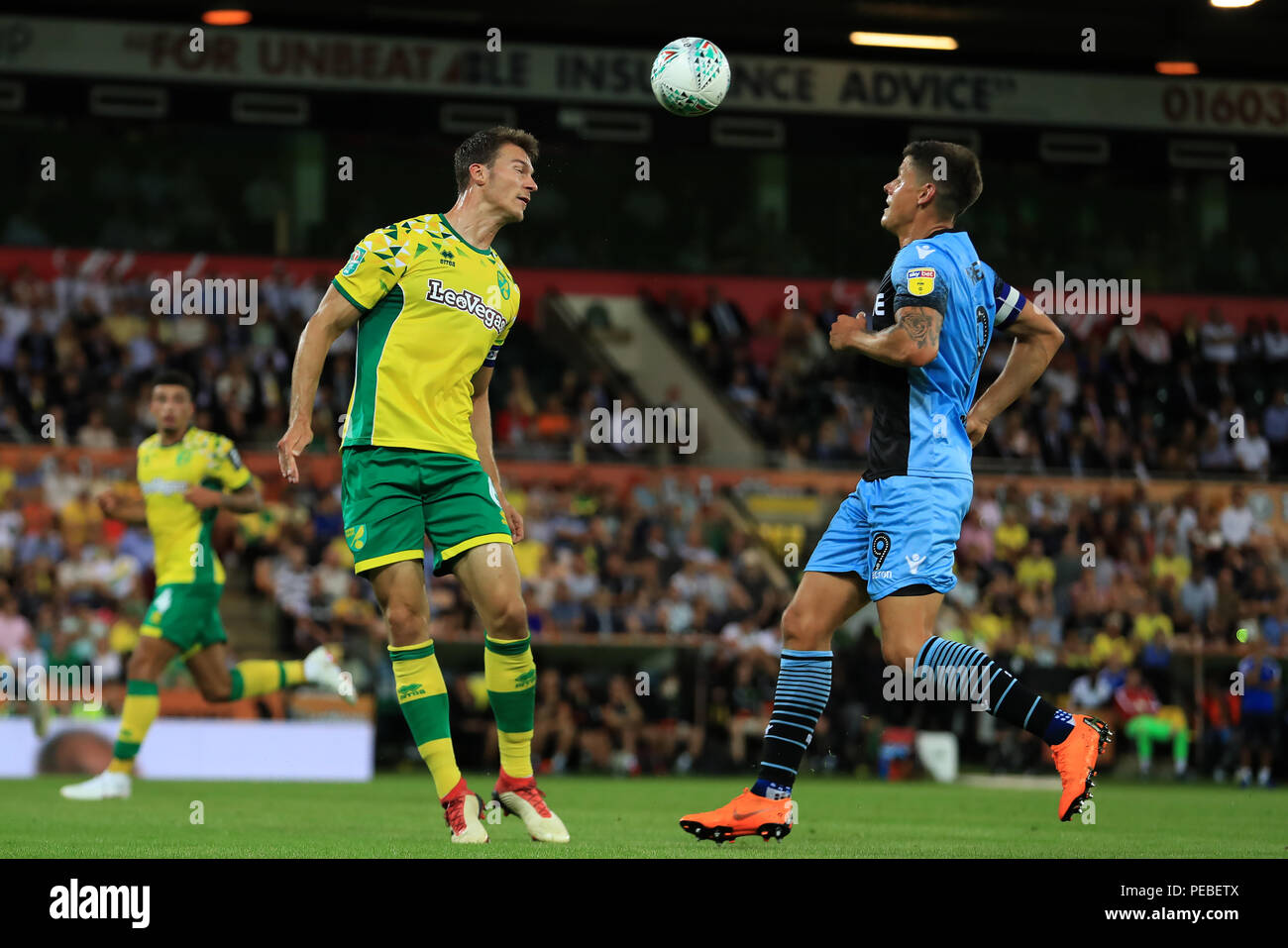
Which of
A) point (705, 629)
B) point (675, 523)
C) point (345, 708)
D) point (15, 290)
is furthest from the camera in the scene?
point (15, 290)

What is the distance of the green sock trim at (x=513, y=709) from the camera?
22.5 feet

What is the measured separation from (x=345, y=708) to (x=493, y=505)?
9404 mm

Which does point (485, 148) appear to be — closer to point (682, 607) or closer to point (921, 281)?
point (921, 281)

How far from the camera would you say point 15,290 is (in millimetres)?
21875

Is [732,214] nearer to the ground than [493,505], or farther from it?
farther from it

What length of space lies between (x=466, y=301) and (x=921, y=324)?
5.96 feet

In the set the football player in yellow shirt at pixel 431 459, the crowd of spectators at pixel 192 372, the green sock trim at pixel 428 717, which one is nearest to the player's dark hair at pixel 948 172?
the football player in yellow shirt at pixel 431 459

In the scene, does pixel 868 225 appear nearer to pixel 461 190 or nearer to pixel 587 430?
pixel 587 430

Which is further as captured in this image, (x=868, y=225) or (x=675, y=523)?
(x=868, y=225)

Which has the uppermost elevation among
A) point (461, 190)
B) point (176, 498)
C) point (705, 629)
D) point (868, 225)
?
point (868, 225)

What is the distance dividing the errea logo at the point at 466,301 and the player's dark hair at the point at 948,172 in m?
1.76

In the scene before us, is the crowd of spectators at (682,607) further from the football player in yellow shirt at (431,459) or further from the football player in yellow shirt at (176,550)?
the football player in yellow shirt at (431,459)

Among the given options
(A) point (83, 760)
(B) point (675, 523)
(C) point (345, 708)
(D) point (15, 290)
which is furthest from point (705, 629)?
(D) point (15, 290)

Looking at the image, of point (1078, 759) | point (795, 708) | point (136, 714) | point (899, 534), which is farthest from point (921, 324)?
point (136, 714)
